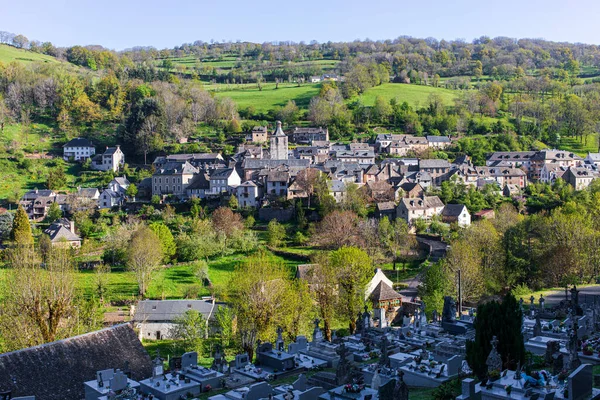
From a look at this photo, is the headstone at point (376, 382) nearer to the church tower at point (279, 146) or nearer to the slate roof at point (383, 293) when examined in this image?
the slate roof at point (383, 293)

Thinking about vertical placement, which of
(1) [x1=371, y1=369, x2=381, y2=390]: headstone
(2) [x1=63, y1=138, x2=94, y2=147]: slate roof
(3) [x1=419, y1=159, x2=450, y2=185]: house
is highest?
(2) [x1=63, y1=138, x2=94, y2=147]: slate roof

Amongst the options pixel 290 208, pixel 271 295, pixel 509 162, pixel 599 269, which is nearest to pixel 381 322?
pixel 271 295

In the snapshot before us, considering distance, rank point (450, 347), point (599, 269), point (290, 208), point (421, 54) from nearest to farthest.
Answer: point (450, 347)
point (599, 269)
point (290, 208)
point (421, 54)

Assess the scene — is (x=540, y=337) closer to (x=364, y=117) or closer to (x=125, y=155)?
(x=125, y=155)

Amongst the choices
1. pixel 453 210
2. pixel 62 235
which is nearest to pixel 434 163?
pixel 453 210

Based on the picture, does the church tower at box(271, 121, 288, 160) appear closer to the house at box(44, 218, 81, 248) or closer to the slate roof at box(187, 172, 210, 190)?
the slate roof at box(187, 172, 210, 190)

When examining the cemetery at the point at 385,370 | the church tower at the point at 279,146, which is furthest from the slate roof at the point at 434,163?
the cemetery at the point at 385,370

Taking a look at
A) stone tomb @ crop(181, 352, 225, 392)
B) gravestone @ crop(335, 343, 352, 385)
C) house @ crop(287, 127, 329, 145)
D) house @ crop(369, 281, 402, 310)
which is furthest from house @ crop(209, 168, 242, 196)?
gravestone @ crop(335, 343, 352, 385)
